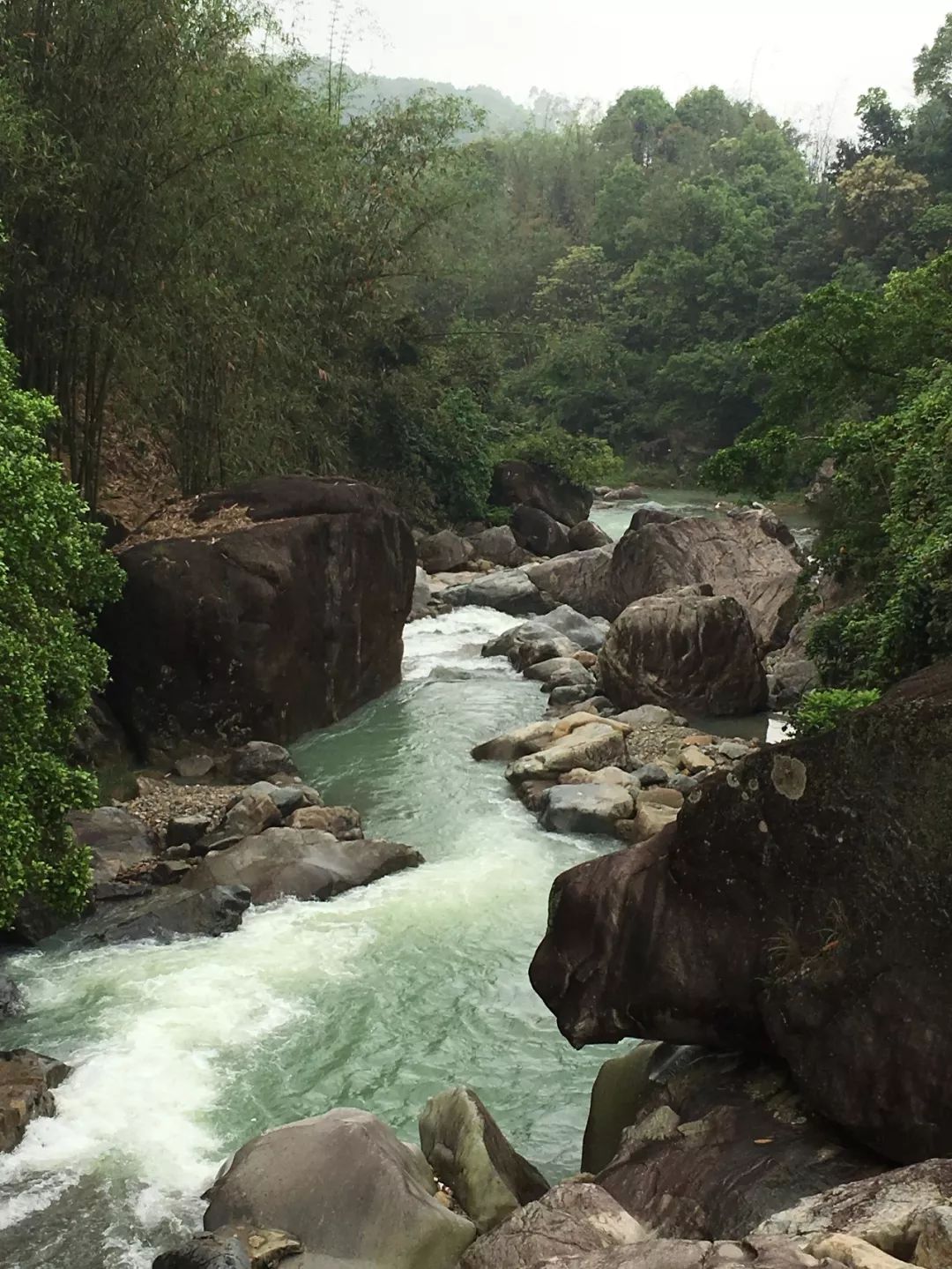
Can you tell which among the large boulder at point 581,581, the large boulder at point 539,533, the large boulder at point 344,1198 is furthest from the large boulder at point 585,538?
the large boulder at point 344,1198

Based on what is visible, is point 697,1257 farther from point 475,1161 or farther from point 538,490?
point 538,490

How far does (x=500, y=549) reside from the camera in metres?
27.4

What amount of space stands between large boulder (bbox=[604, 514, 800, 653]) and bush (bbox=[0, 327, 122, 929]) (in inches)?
479

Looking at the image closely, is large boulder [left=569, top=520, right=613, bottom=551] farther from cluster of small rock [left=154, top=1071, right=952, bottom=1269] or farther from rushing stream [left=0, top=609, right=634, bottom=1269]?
cluster of small rock [left=154, top=1071, right=952, bottom=1269]

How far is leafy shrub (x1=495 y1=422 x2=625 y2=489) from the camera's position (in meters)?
31.0

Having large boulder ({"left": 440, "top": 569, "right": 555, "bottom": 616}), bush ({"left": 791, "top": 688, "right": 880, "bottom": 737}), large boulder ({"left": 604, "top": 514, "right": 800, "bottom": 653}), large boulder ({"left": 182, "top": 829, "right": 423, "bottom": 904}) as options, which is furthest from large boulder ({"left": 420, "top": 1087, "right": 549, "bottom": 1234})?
large boulder ({"left": 440, "top": 569, "right": 555, "bottom": 616})

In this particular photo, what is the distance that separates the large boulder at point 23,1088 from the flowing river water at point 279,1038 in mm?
81

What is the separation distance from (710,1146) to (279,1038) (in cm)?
346

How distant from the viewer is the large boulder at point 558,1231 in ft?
15.4

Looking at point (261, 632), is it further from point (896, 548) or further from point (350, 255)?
point (350, 255)

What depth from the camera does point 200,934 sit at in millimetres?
9320

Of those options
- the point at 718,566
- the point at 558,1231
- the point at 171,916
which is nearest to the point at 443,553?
the point at 718,566

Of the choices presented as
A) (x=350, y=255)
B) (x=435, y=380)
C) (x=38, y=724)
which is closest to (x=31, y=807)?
(x=38, y=724)

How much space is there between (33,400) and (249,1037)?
484 centimetres
